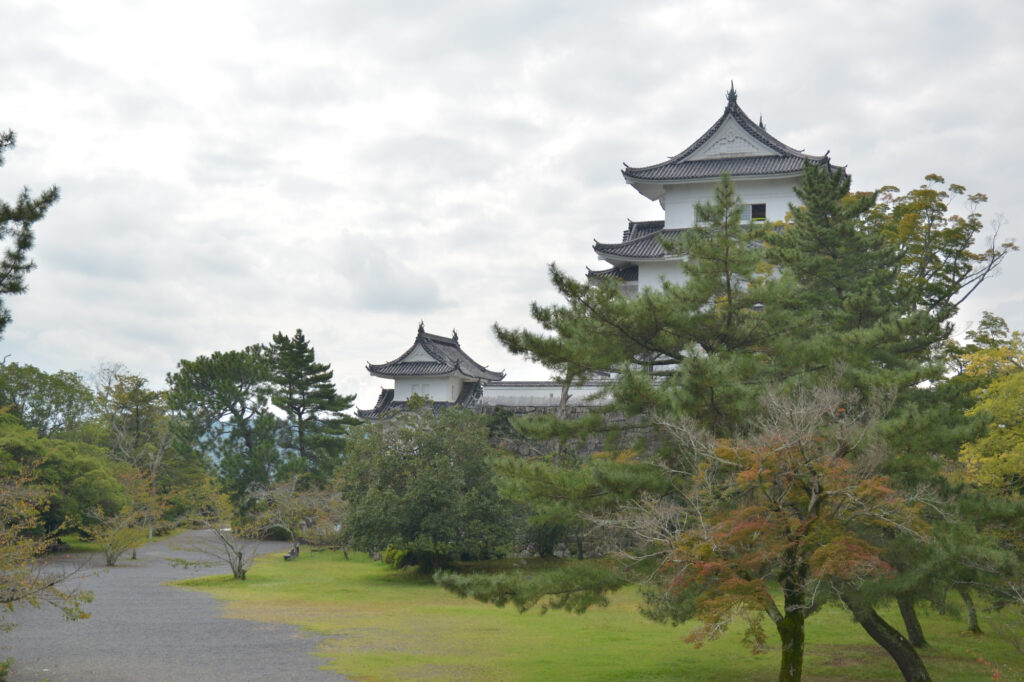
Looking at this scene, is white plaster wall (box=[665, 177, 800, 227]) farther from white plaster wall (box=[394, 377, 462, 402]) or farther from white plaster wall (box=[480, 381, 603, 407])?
white plaster wall (box=[394, 377, 462, 402])

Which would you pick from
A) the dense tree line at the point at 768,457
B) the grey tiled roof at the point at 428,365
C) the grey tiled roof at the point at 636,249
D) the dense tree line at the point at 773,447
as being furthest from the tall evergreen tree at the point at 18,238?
the grey tiled roof at the point at 428,365

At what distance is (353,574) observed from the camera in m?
24.4

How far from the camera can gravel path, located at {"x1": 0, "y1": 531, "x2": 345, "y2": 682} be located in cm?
1095

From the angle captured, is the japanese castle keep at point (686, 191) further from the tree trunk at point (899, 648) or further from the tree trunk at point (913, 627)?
the tree trunk at point (899, 648)

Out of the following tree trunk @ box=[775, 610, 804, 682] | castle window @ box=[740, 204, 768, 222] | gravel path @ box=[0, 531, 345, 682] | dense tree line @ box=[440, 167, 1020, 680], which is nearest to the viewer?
dense tree line @ box=[440, 167, 1020, 680]

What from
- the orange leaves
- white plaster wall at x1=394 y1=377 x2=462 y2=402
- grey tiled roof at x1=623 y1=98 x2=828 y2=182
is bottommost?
the orange leaves

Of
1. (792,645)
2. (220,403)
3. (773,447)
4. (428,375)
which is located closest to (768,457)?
(773,447)

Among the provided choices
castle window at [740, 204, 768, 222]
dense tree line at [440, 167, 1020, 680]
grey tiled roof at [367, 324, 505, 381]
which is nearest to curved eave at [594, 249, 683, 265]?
castle window at [740, 204, 768, 222]

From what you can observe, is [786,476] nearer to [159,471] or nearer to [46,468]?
[46,468]

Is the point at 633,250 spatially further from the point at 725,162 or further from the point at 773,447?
the point at 773,447

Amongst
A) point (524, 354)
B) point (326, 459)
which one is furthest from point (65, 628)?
point (326, 459)

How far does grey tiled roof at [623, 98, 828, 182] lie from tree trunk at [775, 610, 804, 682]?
20947mm

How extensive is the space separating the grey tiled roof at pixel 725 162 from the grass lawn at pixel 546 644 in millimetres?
15036

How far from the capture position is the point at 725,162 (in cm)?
2919
